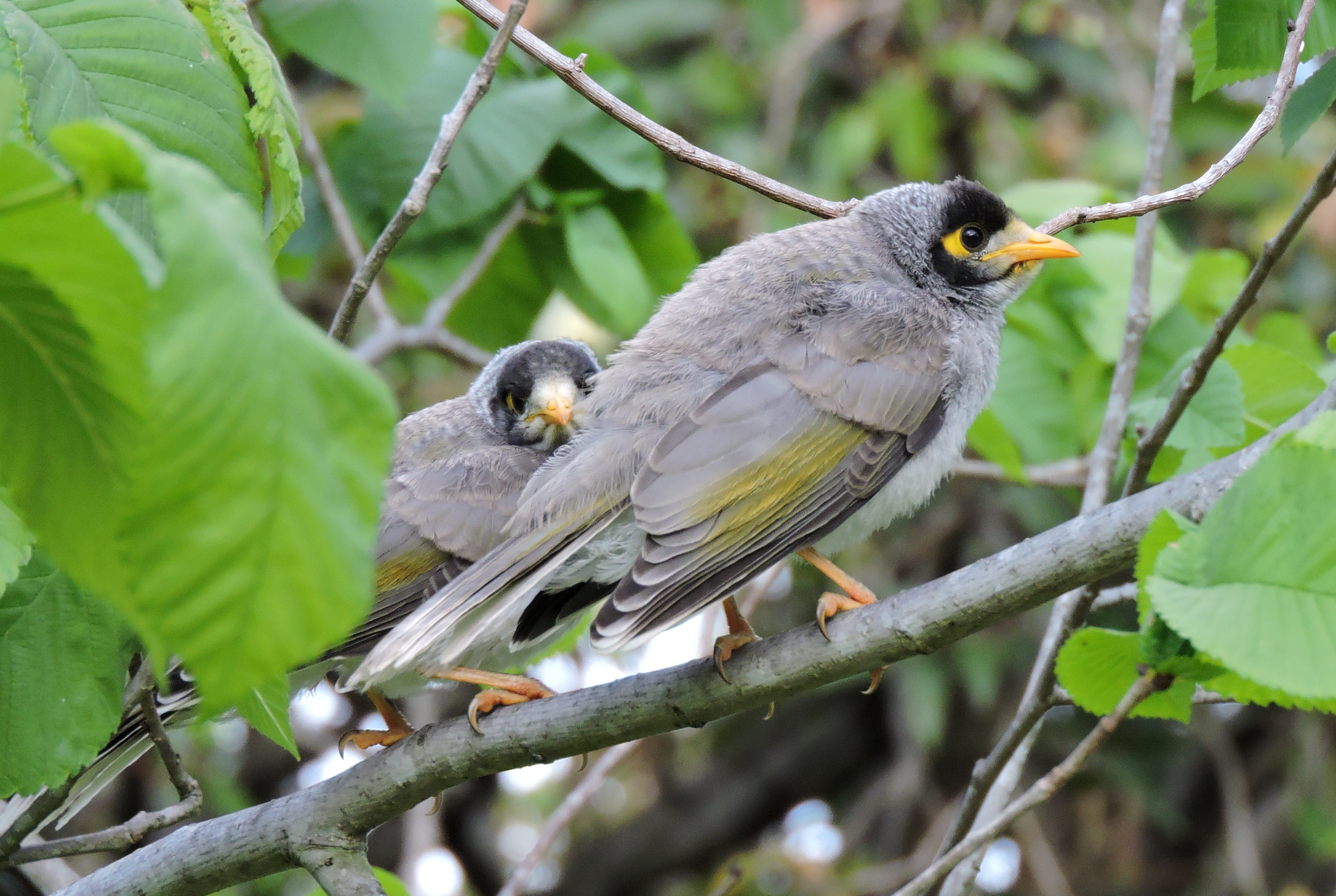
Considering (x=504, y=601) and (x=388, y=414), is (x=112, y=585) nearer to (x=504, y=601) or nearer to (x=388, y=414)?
(x=388, y=414)

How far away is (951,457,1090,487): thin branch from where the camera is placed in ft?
12.4

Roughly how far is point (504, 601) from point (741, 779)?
4837mm

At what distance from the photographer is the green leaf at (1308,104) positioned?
238cm

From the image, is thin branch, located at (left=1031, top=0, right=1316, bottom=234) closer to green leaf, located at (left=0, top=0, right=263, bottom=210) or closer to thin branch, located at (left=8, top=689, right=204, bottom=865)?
green leaf, located at (left=0, top=0, right=263, bottom=210)

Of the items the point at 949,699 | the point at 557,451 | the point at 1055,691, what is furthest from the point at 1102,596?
the point at 949,699

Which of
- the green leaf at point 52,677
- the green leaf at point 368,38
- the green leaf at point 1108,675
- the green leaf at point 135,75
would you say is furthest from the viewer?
the green leaf at point 368,38

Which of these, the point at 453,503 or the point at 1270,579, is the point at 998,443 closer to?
the point at 453,503

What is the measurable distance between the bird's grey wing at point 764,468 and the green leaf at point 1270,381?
2.28ft

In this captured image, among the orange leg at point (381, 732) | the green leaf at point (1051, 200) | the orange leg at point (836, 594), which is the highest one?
the green leaf at point (1051, 200)

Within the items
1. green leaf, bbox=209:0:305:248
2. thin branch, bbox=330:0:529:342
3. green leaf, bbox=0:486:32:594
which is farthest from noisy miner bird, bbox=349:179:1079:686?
green leaf, bbox=209:0:305:248

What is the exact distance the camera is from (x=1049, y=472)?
12.9 ft

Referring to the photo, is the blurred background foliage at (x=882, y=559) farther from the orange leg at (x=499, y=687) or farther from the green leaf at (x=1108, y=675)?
the green leaf at (x=1108, y=675)

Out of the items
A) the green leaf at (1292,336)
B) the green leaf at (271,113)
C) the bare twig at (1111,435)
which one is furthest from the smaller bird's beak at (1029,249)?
the green leaf at (271,113)

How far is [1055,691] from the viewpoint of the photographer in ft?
8.15
